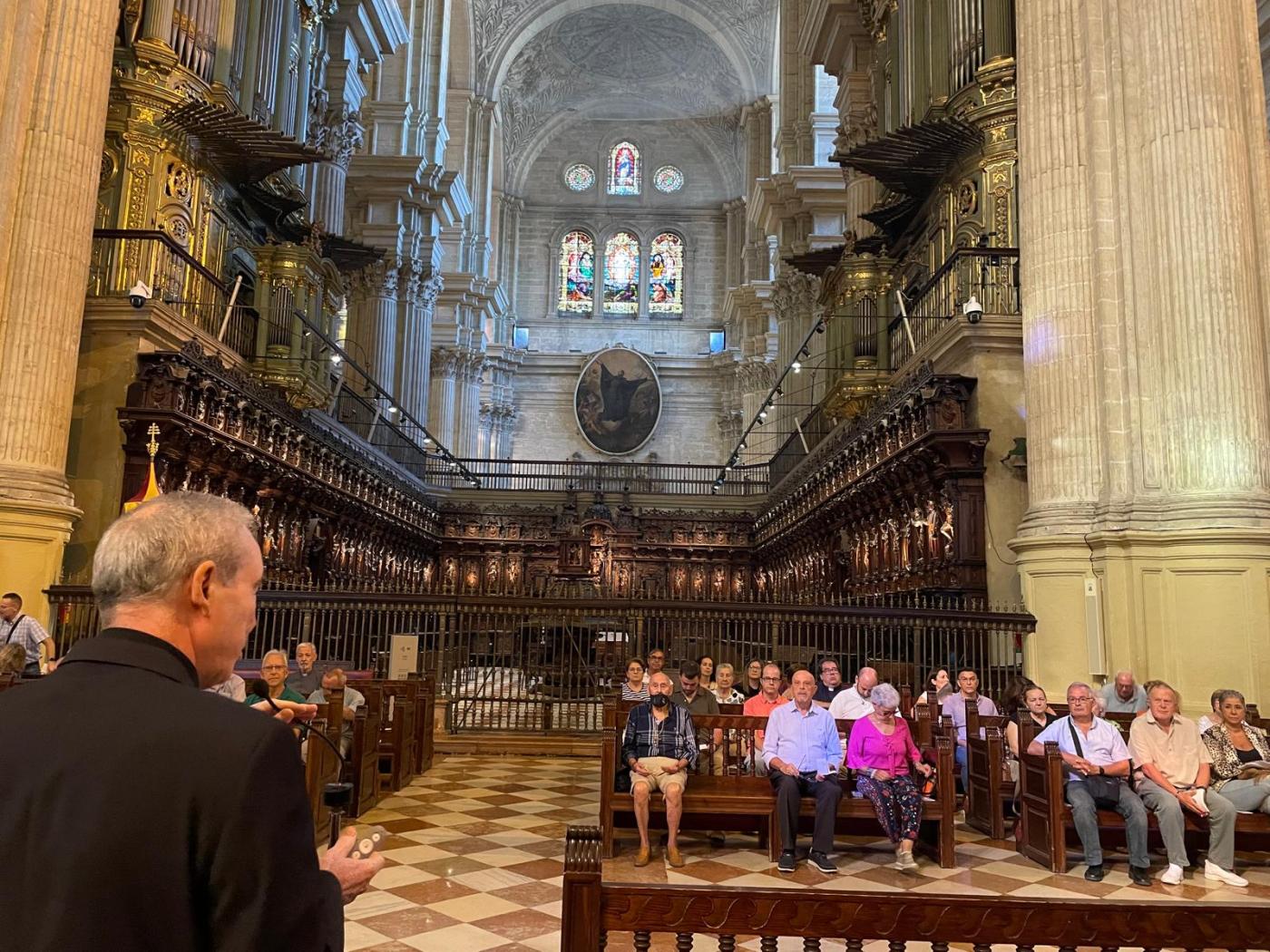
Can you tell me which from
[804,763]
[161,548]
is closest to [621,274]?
[804,763]

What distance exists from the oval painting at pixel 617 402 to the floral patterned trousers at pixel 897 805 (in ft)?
125

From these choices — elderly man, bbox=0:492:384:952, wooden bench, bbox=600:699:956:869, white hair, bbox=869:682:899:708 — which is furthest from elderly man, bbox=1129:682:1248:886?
elderly man, bbox=0:492:384:952

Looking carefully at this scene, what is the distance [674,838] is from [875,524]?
9.69 metres

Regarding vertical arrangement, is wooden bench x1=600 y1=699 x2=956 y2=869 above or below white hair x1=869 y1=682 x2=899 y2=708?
below

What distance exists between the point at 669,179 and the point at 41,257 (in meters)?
40.2

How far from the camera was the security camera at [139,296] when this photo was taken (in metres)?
11.1

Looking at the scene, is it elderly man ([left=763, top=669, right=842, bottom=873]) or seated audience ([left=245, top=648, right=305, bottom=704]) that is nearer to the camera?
elderly man ([left=763, top=669, right=842, bottom=873])

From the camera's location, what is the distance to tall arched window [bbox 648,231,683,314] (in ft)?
151

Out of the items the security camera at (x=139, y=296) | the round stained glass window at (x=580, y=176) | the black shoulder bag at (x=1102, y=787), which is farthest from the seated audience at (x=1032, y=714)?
the round stained glass window at (x=580, y=176)

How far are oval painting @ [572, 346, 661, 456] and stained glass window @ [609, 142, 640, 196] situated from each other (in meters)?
8.74

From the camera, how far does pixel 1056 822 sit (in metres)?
5.52

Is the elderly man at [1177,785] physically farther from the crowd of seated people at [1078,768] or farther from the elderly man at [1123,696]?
the elderly man at [1123,696]

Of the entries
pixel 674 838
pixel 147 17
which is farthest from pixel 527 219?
pixel 674 838

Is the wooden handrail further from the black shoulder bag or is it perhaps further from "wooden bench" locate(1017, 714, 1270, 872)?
the black shoulder bag
